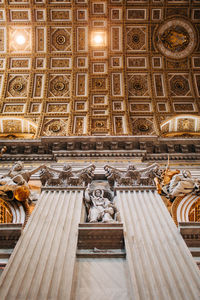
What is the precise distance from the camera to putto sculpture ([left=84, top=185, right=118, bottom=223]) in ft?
20.2

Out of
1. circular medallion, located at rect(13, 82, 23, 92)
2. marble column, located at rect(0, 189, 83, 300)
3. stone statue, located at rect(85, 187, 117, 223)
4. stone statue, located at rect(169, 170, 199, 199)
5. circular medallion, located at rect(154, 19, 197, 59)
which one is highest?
circular medallion, located at rect(154, 19, 197, 59)

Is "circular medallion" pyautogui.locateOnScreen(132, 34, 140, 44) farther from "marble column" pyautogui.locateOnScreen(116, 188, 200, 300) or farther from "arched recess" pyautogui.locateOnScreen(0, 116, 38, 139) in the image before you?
"marble column" pyautogui.locateOnScreen(116, 188, 200, 300)

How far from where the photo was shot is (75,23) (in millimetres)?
15148

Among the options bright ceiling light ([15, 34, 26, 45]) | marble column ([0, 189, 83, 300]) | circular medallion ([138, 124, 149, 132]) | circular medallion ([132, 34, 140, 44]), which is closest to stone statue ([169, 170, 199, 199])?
marble column ([0, 189, 83, 300])

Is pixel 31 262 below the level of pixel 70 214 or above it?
below

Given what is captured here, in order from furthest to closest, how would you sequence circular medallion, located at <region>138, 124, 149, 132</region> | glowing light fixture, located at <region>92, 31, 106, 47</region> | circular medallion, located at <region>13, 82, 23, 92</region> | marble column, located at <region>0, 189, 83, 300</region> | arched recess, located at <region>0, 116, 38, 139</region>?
glowing light fixture, located at <region>92, 31, 106, 47</region> < circular medallion, located at <region>13, 82, 23, 92</region> < arched recess, located at <region>0, 116, 38, 139</region> < circular medallion, located at <region>138, 124, 149, 132</region> < marble column, located at <region>0, 189, 83, 300</region>

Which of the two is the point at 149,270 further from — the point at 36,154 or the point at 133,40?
the point at 133,40

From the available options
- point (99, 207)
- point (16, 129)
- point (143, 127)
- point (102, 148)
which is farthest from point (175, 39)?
point (99, 207)

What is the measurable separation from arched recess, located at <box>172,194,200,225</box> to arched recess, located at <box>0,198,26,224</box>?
4.01m

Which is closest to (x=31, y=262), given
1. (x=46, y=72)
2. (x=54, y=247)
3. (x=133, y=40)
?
(x=54, y=247)

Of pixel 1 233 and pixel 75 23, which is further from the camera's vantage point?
pixel 75 23

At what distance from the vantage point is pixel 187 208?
24.0ft

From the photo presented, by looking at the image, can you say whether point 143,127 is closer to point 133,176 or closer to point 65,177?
point 133,176

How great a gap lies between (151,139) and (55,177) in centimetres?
457
